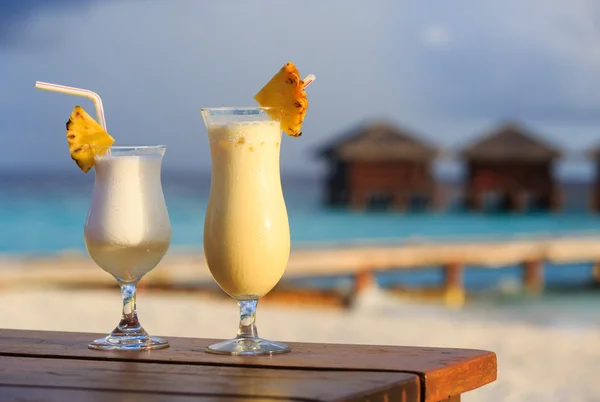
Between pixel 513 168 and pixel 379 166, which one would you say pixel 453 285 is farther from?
pixel 379 166

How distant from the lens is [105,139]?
1.51 metres

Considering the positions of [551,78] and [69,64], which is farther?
[551,78]

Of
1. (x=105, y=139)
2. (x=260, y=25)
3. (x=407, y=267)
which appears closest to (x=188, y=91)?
(x=260, y=25)

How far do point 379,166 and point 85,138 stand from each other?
29.6m

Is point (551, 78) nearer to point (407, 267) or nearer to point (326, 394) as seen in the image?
point (407, 267)

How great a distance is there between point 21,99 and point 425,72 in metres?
13.2

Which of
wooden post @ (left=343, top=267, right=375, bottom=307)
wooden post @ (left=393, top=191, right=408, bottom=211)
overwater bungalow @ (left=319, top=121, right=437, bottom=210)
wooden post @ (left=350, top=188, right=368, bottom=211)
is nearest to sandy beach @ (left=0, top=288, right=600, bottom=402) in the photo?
wooden post @ (left=343, top=267, right=375, bottom=307)

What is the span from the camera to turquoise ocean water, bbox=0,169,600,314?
29.2m

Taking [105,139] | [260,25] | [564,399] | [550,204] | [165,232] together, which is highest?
[260,25]

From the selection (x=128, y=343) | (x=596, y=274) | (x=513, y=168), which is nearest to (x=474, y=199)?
(x=513, y=168)

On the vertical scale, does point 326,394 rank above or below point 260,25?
Answer: below

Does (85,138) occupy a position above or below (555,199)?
below

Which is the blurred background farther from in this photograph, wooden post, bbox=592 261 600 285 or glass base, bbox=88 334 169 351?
glass base, bbox=88 334 169 351

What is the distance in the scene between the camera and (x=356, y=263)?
1183 cm
